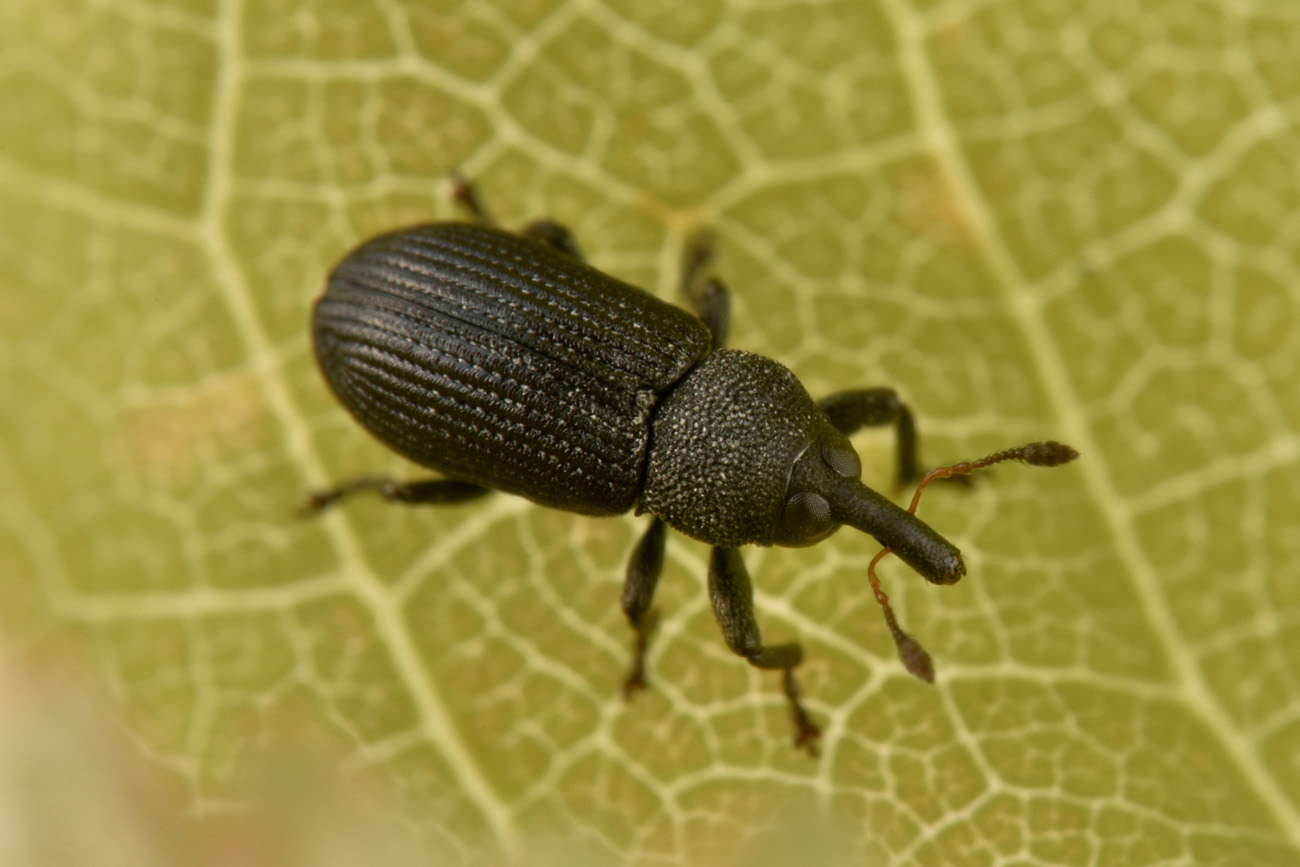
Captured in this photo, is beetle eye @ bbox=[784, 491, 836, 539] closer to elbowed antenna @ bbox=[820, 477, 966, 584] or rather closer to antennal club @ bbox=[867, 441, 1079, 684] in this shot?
elbowed antenna @ bbox=[820, 477, 966, 584]

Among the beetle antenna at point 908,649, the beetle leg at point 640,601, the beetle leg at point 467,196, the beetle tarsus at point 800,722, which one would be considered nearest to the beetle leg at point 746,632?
the beetle tarsus at point 800,722

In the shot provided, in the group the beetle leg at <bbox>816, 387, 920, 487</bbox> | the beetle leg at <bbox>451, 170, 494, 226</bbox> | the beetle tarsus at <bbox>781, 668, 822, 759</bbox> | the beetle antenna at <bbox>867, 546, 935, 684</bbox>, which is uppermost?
the beetle leg at <bbox>451, 170, 494, 226</bbox>

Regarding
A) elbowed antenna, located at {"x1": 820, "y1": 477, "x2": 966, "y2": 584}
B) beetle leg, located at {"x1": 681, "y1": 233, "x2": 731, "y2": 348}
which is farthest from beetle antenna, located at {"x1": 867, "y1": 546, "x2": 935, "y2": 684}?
beetle leg, located at {"x1": 681, "y1": 233, "x2": 731, "y2": 348}

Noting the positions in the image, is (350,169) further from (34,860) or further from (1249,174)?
(1249,174)

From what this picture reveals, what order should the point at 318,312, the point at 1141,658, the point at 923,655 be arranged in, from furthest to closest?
1. the point at 318,312
2. the point at 1141,658
3. the point at 923,655

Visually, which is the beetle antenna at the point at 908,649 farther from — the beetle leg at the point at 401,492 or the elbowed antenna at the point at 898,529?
the beetle leg at the point at 401,492

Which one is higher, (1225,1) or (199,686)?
(1225,1)

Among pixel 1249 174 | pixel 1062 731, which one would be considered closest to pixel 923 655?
pixel 1062 731
